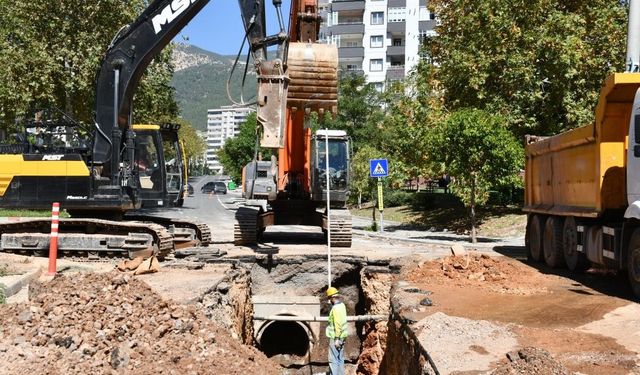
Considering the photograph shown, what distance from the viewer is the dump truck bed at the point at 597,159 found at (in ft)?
36.1

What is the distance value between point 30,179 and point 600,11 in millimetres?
21405

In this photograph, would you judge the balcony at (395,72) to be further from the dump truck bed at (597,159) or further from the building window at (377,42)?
the dump truck bed at (597,159)

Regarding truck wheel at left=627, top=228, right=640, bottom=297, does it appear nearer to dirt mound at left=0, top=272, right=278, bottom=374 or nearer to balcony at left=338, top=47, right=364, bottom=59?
dirt mound at left=0, top=272, right=278, bottom=374

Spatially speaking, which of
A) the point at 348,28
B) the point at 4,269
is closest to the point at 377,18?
the point at 348,28

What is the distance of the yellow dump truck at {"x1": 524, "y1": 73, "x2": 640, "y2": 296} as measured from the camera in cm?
1030

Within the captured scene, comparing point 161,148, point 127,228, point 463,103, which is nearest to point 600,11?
point 463,103

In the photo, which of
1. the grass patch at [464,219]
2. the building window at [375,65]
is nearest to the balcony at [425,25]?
the building window at [375,65]

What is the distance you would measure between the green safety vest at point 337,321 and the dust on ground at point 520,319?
1.29m

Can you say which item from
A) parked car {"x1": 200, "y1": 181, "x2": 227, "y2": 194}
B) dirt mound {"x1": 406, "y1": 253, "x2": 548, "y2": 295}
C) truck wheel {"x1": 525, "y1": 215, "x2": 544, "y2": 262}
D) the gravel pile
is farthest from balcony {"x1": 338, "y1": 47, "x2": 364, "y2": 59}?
the gravel pile

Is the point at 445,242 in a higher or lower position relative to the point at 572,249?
lower

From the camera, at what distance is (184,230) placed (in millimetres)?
16234

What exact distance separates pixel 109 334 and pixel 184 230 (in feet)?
27.8

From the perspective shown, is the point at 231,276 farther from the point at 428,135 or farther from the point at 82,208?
the point at 428,135

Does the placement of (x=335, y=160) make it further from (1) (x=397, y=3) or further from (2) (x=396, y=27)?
(1) (x=397, y=3)
